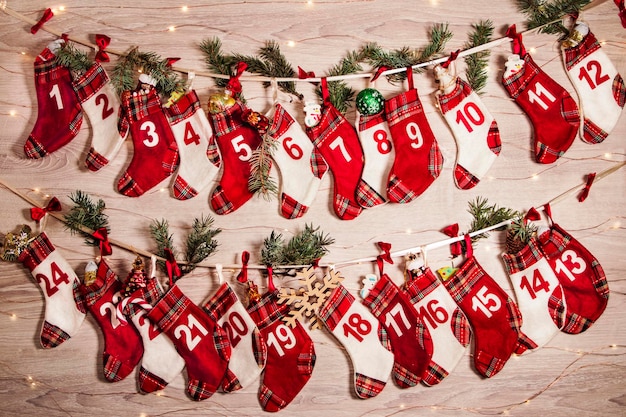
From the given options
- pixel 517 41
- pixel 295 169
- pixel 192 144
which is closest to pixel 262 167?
pixel 295 169

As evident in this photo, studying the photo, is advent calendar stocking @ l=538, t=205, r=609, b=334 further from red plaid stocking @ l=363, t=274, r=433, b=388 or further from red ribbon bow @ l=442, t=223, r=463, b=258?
red plaid stocking @ l=363, t=274, r=433, b=388

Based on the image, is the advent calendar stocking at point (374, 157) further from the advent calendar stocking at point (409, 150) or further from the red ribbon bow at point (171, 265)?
the red ribbon bow at point (171, 265)

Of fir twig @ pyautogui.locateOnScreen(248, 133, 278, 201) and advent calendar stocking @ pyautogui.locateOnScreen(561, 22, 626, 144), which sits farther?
advent calendar stocking @ pyautogui.locateOnScreen(561, 22, 626, 144)

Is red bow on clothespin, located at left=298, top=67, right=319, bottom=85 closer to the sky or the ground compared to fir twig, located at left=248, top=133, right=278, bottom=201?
closer to the sky

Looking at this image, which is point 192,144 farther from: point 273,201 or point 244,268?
point 244,268

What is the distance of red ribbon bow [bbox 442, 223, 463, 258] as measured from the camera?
6.85 feet

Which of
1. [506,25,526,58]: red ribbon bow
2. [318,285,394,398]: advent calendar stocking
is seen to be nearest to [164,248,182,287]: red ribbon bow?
[318,285,394,398]: advent calendar stocking

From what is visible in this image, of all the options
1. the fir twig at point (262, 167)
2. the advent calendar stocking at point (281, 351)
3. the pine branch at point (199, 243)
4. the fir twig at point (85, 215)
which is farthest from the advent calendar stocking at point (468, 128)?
the fir twig at point (85, 215)

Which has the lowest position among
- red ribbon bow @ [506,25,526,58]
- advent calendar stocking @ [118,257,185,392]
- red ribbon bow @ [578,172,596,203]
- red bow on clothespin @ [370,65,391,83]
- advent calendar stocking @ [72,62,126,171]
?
advent calendar stocking @ [118,257,185,392]

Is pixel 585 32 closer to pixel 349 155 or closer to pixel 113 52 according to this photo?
pixel 349 155

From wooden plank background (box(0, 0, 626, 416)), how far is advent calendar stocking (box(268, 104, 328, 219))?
59 mm

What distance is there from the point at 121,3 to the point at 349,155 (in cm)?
94

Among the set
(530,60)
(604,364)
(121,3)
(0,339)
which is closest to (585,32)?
(530,60)

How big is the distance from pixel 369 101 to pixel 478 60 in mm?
412
